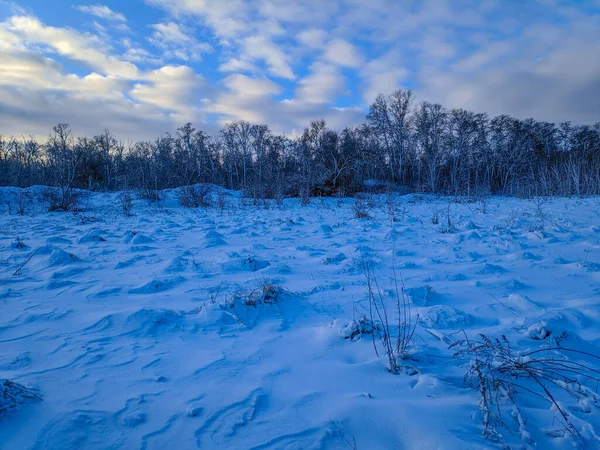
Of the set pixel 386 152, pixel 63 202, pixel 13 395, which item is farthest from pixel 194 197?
pixel 386 152

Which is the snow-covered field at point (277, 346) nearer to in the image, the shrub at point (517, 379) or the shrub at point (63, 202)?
the shrub at point (517, 379)

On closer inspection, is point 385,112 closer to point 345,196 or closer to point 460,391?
point 345,196

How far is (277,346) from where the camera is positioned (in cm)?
219

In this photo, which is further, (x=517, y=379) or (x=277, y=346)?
(x=277, y=346)

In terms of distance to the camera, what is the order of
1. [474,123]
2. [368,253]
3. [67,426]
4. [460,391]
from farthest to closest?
[474,123] → [368,253] → [460,391] → [67,426]

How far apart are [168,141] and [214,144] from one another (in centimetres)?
569

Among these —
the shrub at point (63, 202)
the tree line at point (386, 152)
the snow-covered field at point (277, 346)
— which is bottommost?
the snow-covered field at point (277, 346)

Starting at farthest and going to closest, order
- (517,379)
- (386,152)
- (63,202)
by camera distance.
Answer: (386,152)
(63,202)
(517,379)

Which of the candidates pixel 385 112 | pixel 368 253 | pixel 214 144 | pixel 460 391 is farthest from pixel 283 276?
pixel 214 144

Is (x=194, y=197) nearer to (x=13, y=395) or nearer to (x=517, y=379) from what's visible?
(x=13, y=395)

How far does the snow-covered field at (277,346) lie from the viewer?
4.42 ft

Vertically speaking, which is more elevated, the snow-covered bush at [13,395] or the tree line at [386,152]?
the tree line at [386,152]

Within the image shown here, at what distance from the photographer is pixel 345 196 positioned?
68.4 feet

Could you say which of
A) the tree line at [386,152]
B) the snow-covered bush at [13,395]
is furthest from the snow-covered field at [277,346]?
the tree line at [386,152]
